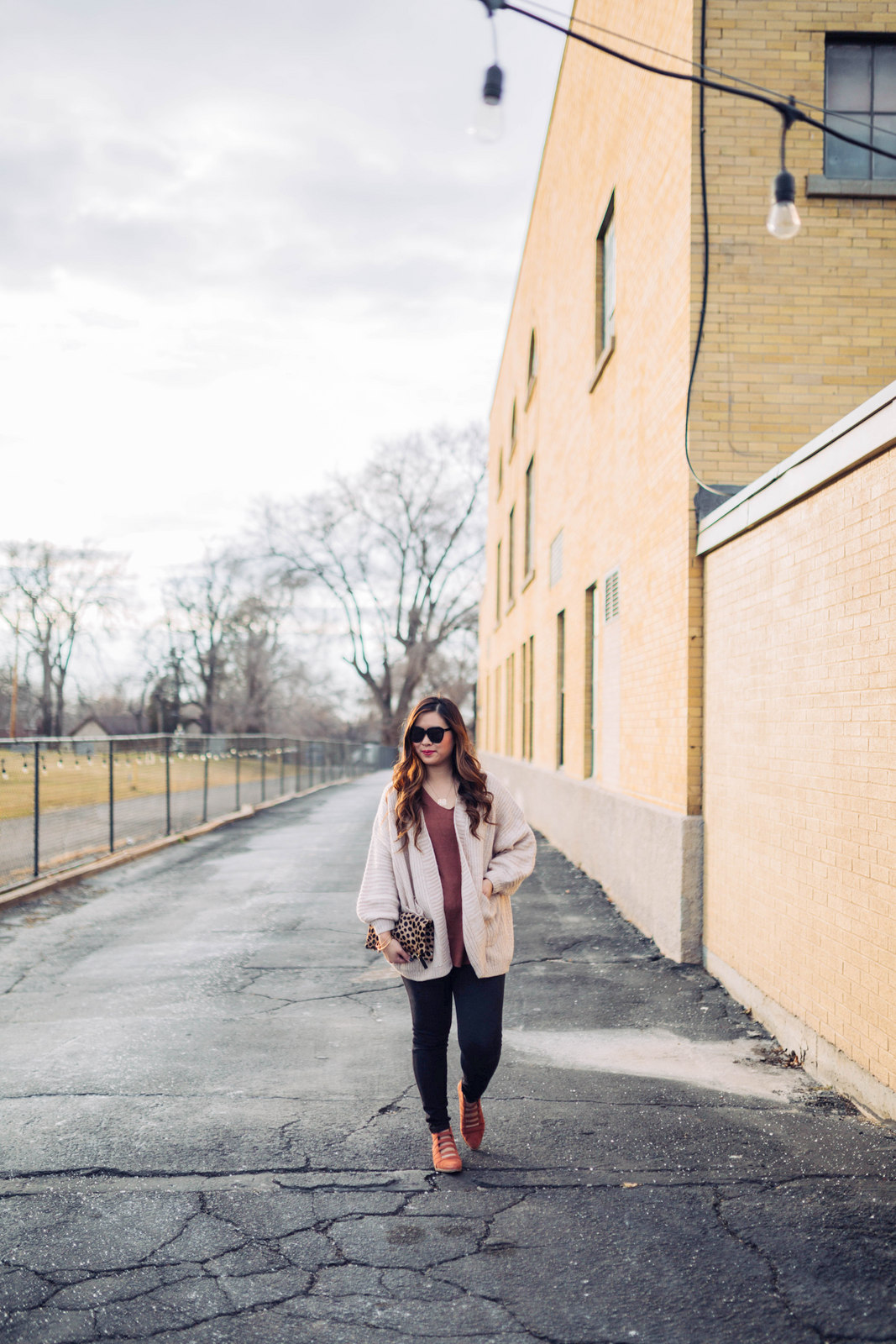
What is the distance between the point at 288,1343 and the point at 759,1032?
363 cm

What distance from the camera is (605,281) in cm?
1206

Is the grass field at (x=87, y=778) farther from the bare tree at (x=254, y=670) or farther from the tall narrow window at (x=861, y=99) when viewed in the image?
the bare tree at (x=254, y=670)

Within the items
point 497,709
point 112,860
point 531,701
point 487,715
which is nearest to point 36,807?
Answer: point 112,860

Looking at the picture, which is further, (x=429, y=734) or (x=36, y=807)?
(x=36, y=807)

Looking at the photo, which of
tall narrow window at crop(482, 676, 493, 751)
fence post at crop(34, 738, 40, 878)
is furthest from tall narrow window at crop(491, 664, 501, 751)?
fence post at crop(34, 738, 40, 878)

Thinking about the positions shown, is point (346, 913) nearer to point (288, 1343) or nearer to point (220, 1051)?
point (220, 1051)

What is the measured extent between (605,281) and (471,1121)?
1013cm

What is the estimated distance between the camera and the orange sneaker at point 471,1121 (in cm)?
416

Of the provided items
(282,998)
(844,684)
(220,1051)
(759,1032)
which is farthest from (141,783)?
(844,684)

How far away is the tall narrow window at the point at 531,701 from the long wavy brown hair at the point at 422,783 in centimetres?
1485

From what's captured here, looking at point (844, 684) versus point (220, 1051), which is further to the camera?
point (220, 1051)

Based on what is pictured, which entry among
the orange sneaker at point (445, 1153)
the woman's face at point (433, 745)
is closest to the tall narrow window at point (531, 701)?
the woman's face at point (433, 745)

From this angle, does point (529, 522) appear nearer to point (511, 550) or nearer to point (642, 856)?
point (511, 550)

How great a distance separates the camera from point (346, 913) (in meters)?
9.95
